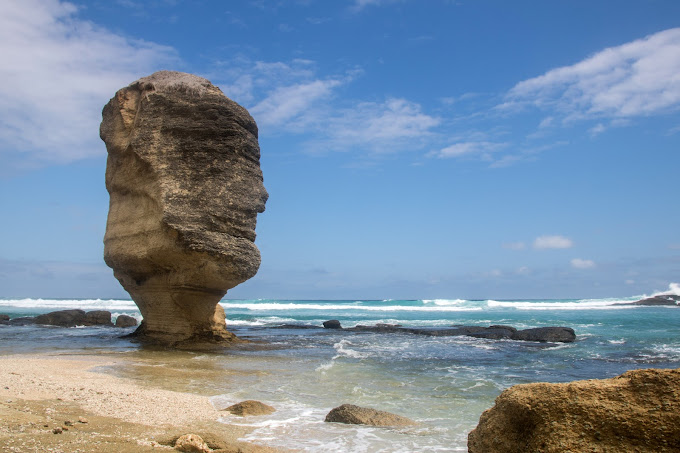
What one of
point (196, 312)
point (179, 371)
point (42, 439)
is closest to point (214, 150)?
point (196, 312)

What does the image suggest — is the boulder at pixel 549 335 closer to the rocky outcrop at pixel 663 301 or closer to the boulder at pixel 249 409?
the boulder at pixel 249 409

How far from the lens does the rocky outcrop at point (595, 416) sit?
2795mm

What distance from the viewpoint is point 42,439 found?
4.32 m

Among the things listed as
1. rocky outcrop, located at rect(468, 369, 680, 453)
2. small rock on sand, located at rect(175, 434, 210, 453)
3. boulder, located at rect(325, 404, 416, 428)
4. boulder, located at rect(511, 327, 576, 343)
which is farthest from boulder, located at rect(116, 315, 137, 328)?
rocky outcrop, located at rect(468, 369, 680, 453)

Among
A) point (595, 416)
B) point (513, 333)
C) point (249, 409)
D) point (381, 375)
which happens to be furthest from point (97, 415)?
point (513, 333)

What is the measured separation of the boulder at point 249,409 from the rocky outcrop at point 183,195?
6.92 m

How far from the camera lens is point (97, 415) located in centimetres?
550

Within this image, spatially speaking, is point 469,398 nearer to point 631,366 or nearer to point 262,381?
point 262,381

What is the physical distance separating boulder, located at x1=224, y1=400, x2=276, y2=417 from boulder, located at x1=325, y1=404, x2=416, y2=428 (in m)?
0.80

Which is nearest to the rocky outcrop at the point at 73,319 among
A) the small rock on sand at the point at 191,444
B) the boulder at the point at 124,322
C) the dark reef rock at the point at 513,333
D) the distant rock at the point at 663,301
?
the boulder at the point at 124,322

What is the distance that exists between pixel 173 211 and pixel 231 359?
388cm

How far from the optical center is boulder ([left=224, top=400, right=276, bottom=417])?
241 inches

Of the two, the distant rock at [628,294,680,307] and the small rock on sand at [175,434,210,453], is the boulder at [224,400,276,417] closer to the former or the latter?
the small rock on sand at [175,434,210,453]

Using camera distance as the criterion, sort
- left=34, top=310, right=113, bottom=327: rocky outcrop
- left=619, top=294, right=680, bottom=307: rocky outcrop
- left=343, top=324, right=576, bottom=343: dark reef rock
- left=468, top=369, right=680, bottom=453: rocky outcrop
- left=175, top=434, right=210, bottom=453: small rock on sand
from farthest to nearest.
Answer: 1. left=619, top=294, right=680, bottom=307: rocky outcrop
2. left=34, top=310, right=113, bottom=327: rocky outcrop
3. left=343, top=324, right=576, bottom=343: dark reef rock
4. left=175, top=434, right=210, bottom=453: small rock on sand
5. left=468, top=369, right=680, bottom=453: rocky outcrop
